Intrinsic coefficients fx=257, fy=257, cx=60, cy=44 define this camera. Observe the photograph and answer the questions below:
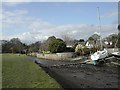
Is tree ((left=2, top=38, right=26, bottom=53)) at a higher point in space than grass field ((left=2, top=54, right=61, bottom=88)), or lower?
higher

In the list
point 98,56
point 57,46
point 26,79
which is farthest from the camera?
point 57,46

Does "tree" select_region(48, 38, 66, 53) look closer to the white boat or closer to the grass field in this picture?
the white boat

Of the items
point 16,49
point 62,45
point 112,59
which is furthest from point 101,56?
point 16,49

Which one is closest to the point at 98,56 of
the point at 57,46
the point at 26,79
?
the point at 26,79

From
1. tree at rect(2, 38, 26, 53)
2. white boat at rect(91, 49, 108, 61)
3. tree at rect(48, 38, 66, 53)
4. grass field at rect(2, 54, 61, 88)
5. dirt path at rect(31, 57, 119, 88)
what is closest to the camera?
grass field at rect(2, 54, 61, 88)

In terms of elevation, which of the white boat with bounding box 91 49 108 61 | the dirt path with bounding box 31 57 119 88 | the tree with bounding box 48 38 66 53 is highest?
the tree with bounding box 48 38 66 53

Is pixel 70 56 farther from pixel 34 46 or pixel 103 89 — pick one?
pixel 34 46

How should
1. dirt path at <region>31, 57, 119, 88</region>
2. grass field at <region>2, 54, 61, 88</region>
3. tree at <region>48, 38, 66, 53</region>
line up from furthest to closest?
tree at <region>48, 38, 66, 53</region> < dirt path at <region>31, 57, 119, 88</region> < grass field at <region>2, 54, 61, 88</region>

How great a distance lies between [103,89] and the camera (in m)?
21.7

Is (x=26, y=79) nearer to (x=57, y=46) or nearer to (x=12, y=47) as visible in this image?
(x=57, y=46)

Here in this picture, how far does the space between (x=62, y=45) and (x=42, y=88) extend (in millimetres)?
83327

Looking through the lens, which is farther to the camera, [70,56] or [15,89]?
[70,56]

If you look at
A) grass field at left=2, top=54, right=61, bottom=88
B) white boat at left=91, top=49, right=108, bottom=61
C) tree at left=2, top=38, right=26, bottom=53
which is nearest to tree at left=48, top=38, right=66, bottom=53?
white boat at left=91, top=49, right=108, bottom=61

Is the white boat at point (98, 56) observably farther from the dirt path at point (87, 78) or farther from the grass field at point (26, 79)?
the grass field at point (26, 79)
